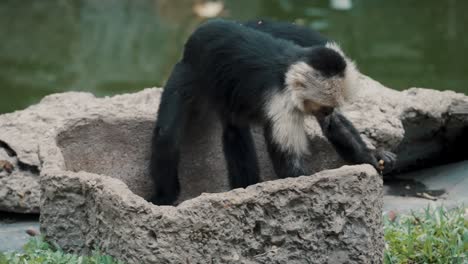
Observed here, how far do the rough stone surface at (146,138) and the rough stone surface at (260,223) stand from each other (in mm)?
1080

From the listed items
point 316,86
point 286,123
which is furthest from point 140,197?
point 316,86

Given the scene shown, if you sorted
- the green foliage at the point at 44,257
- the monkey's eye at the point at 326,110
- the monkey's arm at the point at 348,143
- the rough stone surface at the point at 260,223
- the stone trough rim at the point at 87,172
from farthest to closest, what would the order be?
the monkey's arm at the point at 348,143
the monkey's eye at the point at 326,110
the green foliage at the point at 44,257
the stone trough rim at the point at 87,172
the rough stone surface at the point at 260,223

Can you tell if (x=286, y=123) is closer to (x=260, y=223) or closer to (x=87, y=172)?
(x=260, y=223)

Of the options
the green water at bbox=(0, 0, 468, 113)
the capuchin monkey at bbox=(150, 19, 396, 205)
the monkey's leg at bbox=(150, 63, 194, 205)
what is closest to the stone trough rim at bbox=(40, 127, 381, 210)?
the capuchin monkey at bbox=(150, 19, 396, 205)

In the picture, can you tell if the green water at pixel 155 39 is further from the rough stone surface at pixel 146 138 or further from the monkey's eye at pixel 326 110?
the monkey's eye at pixel 326 110

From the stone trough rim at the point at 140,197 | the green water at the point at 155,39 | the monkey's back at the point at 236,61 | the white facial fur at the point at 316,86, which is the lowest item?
the stone trough rim at the point at 140,197

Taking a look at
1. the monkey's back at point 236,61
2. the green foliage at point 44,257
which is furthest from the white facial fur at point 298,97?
the green foliage at point 44,257

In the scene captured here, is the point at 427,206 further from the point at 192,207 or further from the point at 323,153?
the point at 192,207

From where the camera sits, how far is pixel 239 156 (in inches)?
275

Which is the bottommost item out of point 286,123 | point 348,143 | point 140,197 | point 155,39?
point 140,197

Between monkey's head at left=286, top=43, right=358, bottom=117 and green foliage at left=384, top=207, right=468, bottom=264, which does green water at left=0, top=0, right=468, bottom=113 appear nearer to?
green foliage at left=384, top=207, right=468, bottom=264

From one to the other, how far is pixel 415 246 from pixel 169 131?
82.2 inches

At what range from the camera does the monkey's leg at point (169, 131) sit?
6852mm

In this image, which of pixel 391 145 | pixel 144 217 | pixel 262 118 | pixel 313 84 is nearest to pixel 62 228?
pixel 144 217
